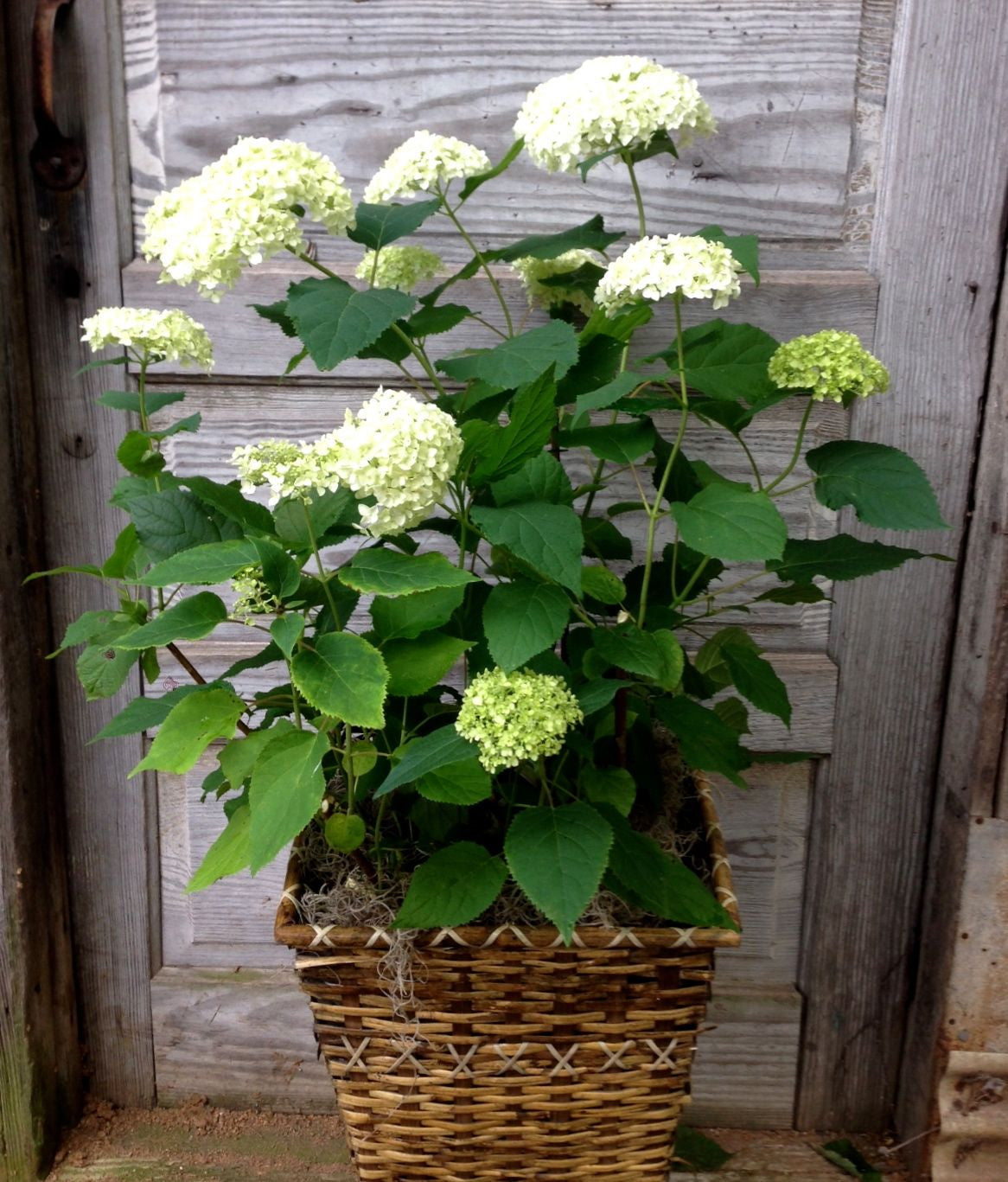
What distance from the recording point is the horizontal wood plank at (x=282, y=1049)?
1.45m

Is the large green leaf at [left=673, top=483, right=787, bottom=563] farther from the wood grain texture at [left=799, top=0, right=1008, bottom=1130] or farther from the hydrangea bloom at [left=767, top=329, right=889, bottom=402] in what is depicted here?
the wood grain texture at [left=799, top=0, right=1008, bottom=1130]

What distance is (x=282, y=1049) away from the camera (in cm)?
148

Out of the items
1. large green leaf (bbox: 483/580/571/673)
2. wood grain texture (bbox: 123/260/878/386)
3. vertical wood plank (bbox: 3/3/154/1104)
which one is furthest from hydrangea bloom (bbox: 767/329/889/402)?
vertical wood plank (bbox: 3/3/154/1104)

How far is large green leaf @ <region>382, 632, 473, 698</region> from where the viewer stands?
87 cm

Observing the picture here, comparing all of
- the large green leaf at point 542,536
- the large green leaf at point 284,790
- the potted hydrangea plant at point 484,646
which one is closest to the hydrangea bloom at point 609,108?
the potted hydrangea plant at point 484,646

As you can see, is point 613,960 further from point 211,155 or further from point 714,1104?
point 211,155

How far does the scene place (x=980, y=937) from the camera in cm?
130

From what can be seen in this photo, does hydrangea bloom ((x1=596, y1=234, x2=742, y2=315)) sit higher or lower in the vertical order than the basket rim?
higher

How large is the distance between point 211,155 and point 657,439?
0.66m

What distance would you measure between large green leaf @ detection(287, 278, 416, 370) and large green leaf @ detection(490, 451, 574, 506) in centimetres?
15

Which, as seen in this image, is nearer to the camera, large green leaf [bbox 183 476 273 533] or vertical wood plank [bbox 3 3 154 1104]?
large green leaf [bbox 183 476 273 533]

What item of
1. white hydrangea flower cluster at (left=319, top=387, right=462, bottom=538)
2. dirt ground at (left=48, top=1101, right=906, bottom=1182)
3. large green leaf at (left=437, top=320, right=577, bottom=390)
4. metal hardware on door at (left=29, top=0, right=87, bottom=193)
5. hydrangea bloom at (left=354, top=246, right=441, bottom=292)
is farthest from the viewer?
dirt ground at (left=48, top=1101, right=906, bottom=1182)

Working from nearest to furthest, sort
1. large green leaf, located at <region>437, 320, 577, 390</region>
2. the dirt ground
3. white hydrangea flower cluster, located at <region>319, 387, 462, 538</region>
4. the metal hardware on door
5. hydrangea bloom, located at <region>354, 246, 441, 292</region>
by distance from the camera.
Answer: white hydrangea flower cluster, located at <region>319, 387, 462, 538</region> < large green leaf, located at <region>437, 320, 577, 390</region> < hydrangea bloom, located at <region>354, 246, 441, 292</region> < the metal hardware on door < the dirt ground

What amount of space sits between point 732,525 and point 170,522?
18.1 inches
